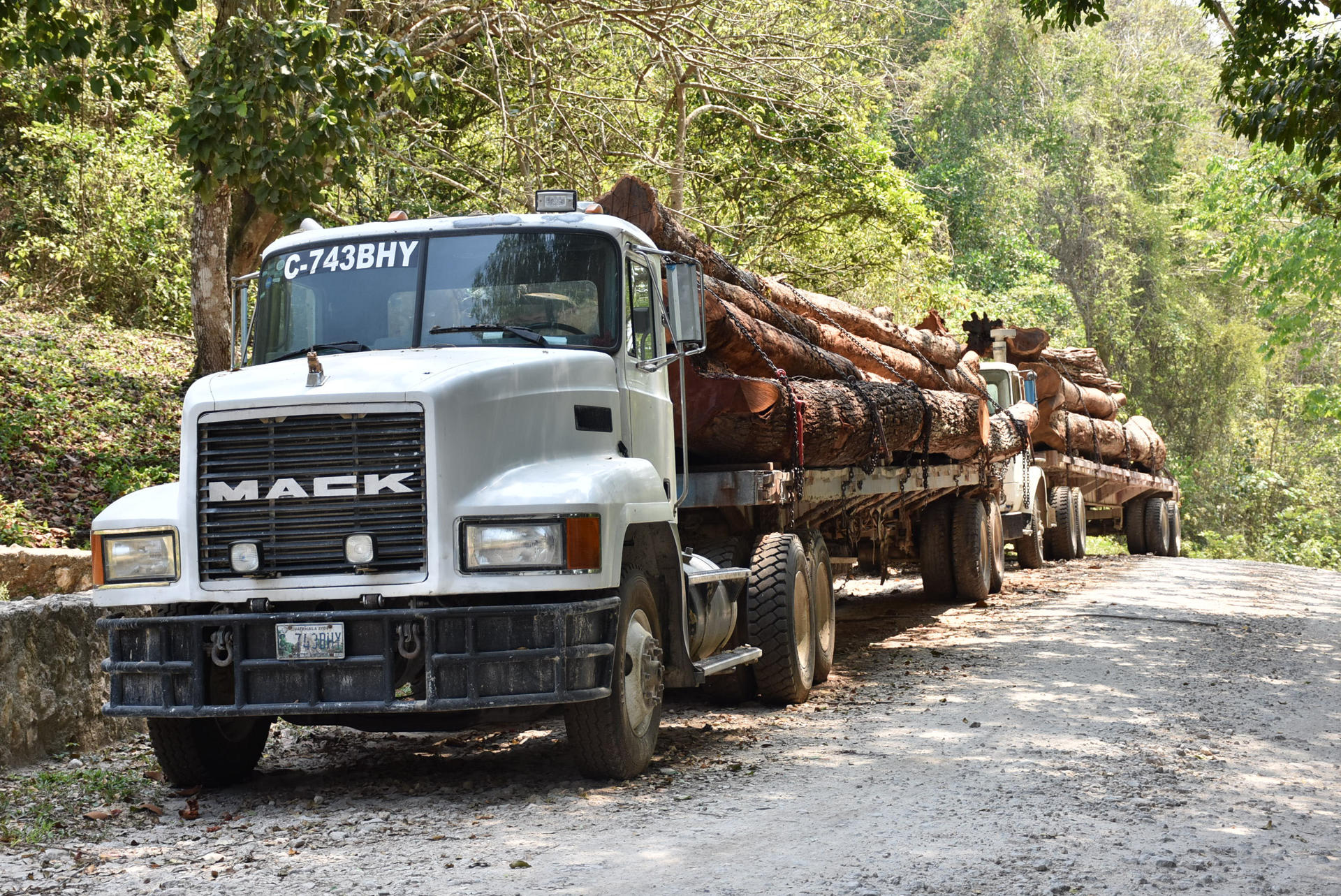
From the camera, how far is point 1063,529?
69.8 feet

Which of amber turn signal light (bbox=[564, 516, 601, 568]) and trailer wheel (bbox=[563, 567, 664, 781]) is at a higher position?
amber turn signal light (bbox=[564, 516, 601, 568])

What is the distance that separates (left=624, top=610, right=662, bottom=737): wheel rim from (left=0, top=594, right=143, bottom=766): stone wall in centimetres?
300

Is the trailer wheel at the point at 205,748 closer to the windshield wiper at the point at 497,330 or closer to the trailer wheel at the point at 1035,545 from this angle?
the windshield wiper at the point at 497,330

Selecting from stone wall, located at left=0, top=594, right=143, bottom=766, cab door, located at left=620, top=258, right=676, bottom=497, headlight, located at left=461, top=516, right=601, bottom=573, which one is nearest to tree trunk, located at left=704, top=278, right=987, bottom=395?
cab door, located at left=620, top=258, right=676, bottom=497

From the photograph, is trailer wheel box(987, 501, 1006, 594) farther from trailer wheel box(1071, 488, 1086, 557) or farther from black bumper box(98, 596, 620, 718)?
black bumper box(98, 596, 620, 718)

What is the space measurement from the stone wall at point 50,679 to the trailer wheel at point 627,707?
2766 millimetres

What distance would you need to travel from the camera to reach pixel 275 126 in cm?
1150

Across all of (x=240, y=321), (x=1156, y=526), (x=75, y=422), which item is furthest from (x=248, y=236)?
(x=1156, y=526)

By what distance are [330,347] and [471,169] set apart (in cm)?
935

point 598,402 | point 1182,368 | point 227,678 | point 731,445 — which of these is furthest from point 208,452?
point 1182,368

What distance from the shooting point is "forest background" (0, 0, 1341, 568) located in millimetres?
10961

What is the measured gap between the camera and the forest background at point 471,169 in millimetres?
10961

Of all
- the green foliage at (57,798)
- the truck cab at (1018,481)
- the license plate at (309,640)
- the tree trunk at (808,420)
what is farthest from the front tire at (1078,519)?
the license plate at (309,640)

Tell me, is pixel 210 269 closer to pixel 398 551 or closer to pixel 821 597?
pixel 821 597
